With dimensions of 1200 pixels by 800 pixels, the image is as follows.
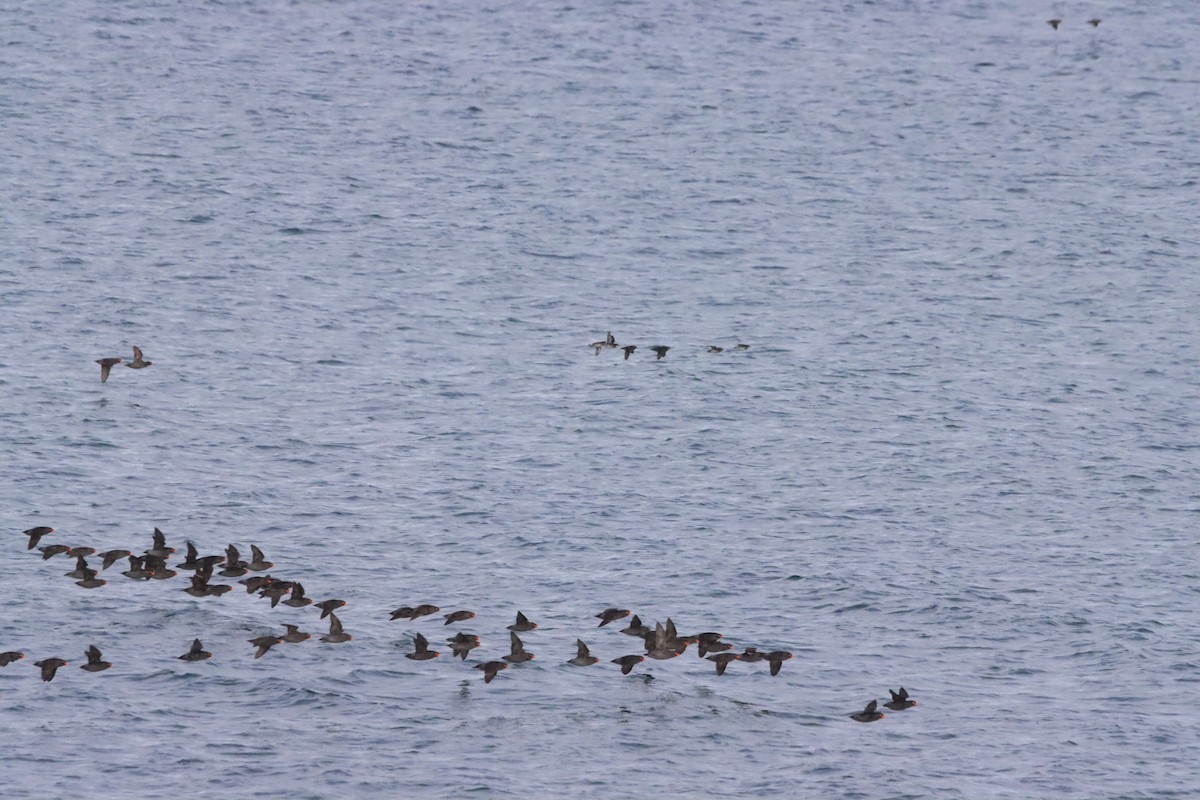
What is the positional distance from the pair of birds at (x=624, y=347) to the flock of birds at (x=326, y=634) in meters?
20.9

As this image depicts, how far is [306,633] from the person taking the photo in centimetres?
4228

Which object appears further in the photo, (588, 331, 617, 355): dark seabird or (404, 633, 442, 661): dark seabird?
(588, 331, 617, 355): dark seabird

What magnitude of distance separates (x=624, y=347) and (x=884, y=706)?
28404 mm

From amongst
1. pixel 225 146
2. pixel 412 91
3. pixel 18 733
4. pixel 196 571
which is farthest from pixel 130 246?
pixel 18 733

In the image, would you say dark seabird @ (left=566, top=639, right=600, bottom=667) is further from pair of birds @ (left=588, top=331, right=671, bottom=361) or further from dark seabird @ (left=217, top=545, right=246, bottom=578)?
pair of birds @ (left=588, top=331, right=671, bottom=361)

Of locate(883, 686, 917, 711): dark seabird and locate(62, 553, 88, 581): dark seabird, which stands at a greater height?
locate(62, 553, 88, 581): dark seabird

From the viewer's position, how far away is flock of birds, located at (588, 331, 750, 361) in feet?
213

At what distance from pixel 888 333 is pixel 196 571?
34853 millimetres

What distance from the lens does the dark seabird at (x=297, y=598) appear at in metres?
Result: 41.9

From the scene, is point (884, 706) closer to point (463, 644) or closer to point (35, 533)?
point (463, 644)

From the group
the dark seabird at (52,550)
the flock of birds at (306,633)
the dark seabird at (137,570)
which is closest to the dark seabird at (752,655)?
the flock of birds at (306,633)

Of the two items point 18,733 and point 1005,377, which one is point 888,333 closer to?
point 1005,377

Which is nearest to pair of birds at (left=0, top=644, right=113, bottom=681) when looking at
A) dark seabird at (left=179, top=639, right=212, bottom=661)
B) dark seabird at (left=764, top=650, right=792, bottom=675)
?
dark seabird at (left=179, top=639, right=212, bottom=661)

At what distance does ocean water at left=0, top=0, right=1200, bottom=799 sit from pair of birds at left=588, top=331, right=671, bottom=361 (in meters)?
0.84
